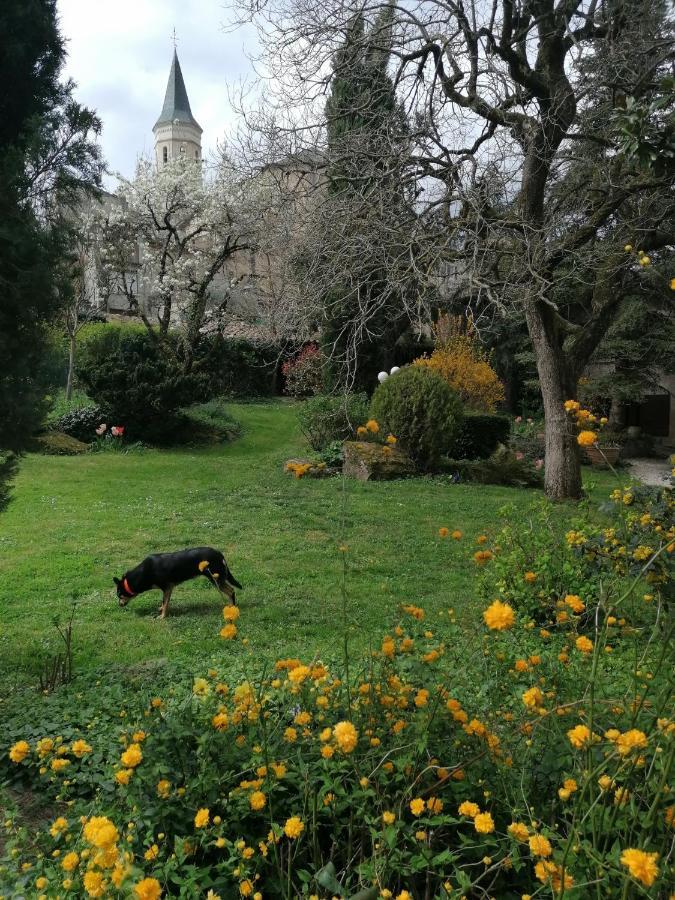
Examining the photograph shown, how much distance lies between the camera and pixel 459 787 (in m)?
1.75

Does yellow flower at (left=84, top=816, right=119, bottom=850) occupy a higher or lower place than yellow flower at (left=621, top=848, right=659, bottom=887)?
lower

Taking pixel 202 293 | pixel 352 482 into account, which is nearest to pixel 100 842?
pixel 352 482

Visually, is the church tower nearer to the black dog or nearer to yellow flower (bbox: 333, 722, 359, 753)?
the black dog

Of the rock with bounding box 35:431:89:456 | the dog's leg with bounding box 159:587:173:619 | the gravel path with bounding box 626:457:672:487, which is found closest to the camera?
the dog's leg with bounding box 159:587:173:619

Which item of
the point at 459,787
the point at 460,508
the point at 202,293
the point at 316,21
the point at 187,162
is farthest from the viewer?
the point at 187,162

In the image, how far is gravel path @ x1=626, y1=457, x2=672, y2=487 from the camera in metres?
12.3

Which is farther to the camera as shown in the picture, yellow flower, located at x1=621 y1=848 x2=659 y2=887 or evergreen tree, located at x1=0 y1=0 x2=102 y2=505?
evergreen tree, located at x1=0 y1=0 x2=102 y2=505

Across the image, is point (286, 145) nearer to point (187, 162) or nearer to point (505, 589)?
point (505, 589)

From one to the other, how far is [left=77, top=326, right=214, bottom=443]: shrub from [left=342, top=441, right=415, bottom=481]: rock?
12.9 feet

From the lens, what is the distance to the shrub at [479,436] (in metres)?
12.5

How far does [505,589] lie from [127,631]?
2.70 meters

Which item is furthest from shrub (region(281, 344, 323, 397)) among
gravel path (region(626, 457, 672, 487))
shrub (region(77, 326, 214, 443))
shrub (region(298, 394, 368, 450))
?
gravel path (region(626, 457, 672, 487))

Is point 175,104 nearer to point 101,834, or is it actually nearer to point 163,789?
point 163,789

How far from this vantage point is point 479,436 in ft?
41.3
